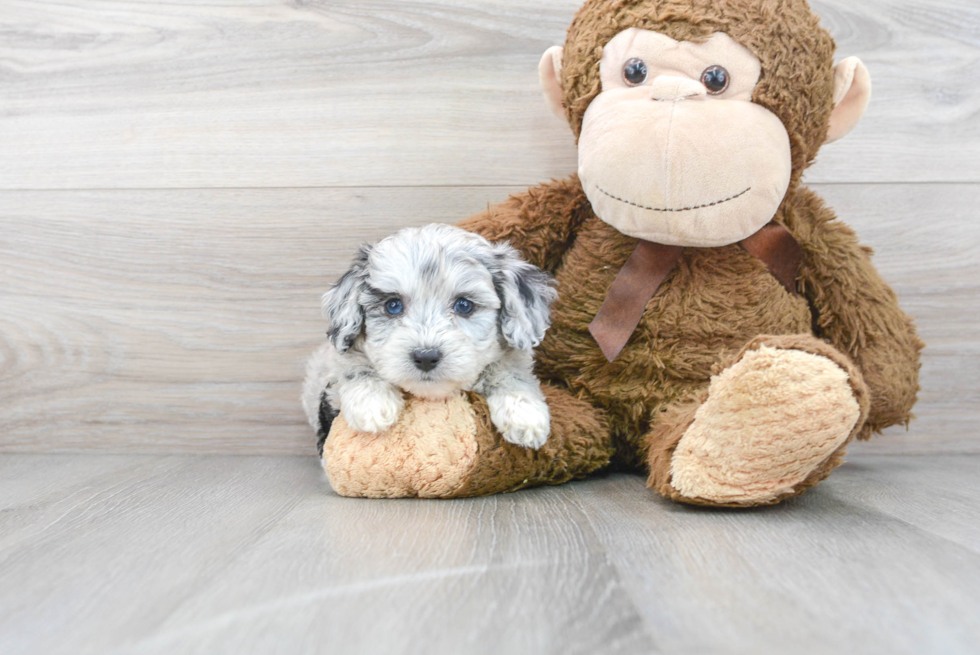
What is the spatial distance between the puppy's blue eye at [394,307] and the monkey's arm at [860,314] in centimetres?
82

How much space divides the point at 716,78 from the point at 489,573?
94 cm

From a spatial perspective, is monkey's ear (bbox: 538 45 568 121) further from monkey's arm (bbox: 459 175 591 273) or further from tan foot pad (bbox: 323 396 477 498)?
tan foot pad (bbox: 323 396 477 498)

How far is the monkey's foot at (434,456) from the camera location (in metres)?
1.34

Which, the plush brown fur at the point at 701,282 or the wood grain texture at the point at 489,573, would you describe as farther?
the plush brown fur at the point at 701,282

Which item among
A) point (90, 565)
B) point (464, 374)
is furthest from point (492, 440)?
point (90, 565)

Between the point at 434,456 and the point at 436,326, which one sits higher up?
the point at 436,326

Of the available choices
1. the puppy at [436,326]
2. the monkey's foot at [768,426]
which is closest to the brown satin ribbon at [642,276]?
the puppy at [436,326]

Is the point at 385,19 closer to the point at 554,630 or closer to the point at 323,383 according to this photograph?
the point at 323,383

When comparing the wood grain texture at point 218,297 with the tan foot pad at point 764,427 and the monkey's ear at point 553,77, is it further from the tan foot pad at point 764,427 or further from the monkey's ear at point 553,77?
the tan foot pad at point 764,427

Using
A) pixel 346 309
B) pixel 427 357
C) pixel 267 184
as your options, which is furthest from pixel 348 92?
pixel 427 357

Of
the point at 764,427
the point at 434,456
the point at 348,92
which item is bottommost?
the point at 434,456

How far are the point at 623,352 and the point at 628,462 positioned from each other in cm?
26

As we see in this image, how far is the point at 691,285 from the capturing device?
150cm

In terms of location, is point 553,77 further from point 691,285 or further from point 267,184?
point 267,184
